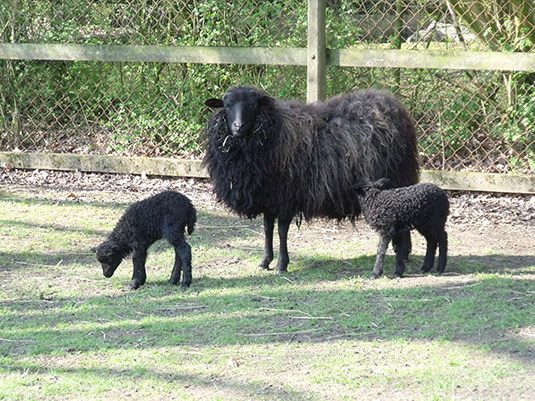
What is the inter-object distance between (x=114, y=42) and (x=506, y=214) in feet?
19.2

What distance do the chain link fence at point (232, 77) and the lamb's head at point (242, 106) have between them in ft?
5.63

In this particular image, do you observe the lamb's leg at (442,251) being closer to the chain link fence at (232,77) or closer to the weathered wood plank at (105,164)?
the chain link fence at (232,77)

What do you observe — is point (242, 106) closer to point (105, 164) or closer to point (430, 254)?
point (430, 254)

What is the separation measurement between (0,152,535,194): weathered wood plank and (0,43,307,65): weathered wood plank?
1.33 meters

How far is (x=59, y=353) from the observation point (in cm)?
461

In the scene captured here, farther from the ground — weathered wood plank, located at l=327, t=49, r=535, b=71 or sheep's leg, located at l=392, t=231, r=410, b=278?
weathered wood plank, located at l=327, t=49, r=535, b=71

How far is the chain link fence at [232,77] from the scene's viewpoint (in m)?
8.93

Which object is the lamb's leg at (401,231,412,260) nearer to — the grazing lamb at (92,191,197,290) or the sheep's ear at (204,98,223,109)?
the grazing lamb at (92,191,197,290)

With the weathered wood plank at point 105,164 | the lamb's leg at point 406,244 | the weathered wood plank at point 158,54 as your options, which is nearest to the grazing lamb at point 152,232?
the lamb's leg at point 406,244

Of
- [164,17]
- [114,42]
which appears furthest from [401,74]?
[114,42]

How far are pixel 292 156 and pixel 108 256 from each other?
71.9 inches

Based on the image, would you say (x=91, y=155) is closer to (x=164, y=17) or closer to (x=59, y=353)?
(x=164, y=17)

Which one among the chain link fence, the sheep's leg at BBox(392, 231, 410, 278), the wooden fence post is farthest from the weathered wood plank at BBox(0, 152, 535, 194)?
the sheep's leg at BBox(392, 231, 410, 278)

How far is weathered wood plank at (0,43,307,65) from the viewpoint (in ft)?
29.0
